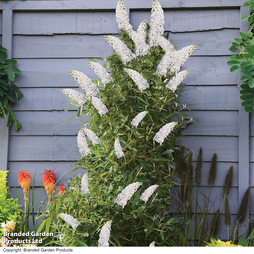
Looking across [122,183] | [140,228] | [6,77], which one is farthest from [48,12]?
[140,228]

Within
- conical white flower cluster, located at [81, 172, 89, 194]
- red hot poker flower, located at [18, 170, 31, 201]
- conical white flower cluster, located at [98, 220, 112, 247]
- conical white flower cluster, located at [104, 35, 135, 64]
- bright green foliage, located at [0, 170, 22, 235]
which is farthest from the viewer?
red hot poker flower, located at [18, 170, 31, 201]

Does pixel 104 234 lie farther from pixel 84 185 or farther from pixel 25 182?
pixel 25 182

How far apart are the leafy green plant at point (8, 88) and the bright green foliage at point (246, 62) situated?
5.70ft

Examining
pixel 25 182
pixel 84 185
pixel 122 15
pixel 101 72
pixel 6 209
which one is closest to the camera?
pixel 84 185

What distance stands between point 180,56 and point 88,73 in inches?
33.3

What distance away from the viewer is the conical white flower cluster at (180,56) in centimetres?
143

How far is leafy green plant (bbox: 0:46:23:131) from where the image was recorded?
190cm

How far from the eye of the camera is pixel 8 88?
1.95 m

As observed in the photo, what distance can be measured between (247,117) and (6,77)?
202cm

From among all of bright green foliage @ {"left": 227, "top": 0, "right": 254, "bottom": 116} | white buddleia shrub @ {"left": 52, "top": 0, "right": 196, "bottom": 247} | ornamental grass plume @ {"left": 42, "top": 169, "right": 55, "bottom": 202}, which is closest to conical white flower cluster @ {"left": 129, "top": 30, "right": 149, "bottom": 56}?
white buddleia shrub @ {"left": 52, "top": 0, "right": 196, "bottom": 247}

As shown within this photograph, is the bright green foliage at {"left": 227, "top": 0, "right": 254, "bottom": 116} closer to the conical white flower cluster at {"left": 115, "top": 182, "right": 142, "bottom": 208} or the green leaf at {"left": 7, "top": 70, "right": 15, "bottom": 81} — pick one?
the conical white flower cluster at {"left": 115, "top": 182, "right": 142, "bottom": 208}

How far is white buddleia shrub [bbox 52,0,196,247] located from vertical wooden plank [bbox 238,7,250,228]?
0.74 meters

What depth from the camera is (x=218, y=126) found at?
1945mm

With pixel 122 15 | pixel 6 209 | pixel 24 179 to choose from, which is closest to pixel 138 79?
pixel 122 15
